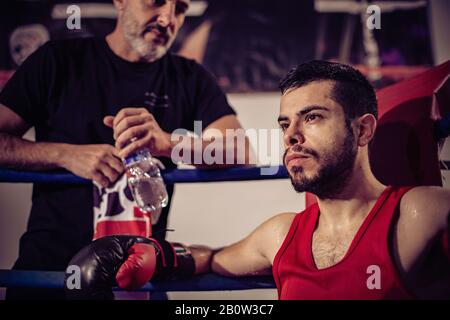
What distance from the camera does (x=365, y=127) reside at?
4.92ft

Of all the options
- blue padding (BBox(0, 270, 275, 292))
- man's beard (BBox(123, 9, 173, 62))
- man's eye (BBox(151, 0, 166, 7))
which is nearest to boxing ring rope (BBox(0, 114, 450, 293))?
blue padding (BBox(0, 270, 275, 292))

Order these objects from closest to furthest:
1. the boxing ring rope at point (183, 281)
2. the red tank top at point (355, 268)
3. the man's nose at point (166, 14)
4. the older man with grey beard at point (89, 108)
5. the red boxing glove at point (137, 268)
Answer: the red tank top at point (355, 268) → the red boxing glove at point (137, 268) → the boxing ring rope at point (183, 281) → the older man with grey beard at point (89, 108) → the man's nose at point (166, 14)

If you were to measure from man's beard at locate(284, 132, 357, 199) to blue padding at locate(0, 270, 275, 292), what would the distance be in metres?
0.35

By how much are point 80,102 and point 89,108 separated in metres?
0.05

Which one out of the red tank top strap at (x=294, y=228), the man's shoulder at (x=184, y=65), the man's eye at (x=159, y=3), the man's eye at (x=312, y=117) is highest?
the man's eye at (x=159, y=3)

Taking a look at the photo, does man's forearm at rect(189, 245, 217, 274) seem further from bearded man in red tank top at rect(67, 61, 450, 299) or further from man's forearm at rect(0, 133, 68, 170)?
man's forearm at rect(0, 133, 68, 170)

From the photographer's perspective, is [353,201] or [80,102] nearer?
[353,201]

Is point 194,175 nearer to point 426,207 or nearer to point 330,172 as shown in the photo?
point 330,172

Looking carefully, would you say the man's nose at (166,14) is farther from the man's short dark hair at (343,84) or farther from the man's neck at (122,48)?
the man's short dark hair at (343,84)

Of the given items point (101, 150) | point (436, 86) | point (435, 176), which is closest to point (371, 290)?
point (435, 176)

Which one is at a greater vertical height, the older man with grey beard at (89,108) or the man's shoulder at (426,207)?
the older man with grey beard at (89,108)

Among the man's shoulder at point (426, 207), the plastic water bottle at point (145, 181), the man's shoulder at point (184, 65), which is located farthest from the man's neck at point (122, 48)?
the man's shoulder at point (426, 207)

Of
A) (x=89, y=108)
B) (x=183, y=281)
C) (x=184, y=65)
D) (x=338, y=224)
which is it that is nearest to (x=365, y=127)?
(x=338, y=224)

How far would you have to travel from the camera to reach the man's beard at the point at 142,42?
200 cm
